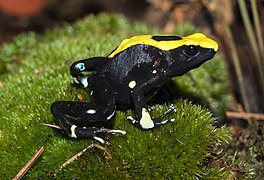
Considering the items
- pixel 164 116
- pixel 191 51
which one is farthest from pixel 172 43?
pixel 164 116

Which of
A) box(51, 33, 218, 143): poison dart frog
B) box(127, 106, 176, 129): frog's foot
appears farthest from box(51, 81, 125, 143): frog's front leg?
box(127, 106, 176, 129): frog's foot

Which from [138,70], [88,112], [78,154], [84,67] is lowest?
[78,154]

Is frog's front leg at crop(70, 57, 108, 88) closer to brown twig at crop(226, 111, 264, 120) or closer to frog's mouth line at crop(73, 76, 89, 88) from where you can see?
frog's mouth line at crop(73, 76, 89, 88)

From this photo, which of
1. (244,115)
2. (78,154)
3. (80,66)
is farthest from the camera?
(244,115)

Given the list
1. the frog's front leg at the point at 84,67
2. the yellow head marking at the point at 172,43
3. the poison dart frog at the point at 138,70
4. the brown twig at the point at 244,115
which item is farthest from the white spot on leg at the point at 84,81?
the brown twig at the point at 244,115

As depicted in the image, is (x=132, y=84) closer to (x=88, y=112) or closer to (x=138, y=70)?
(x=138, y=70)

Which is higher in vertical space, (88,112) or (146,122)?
(88,112)
